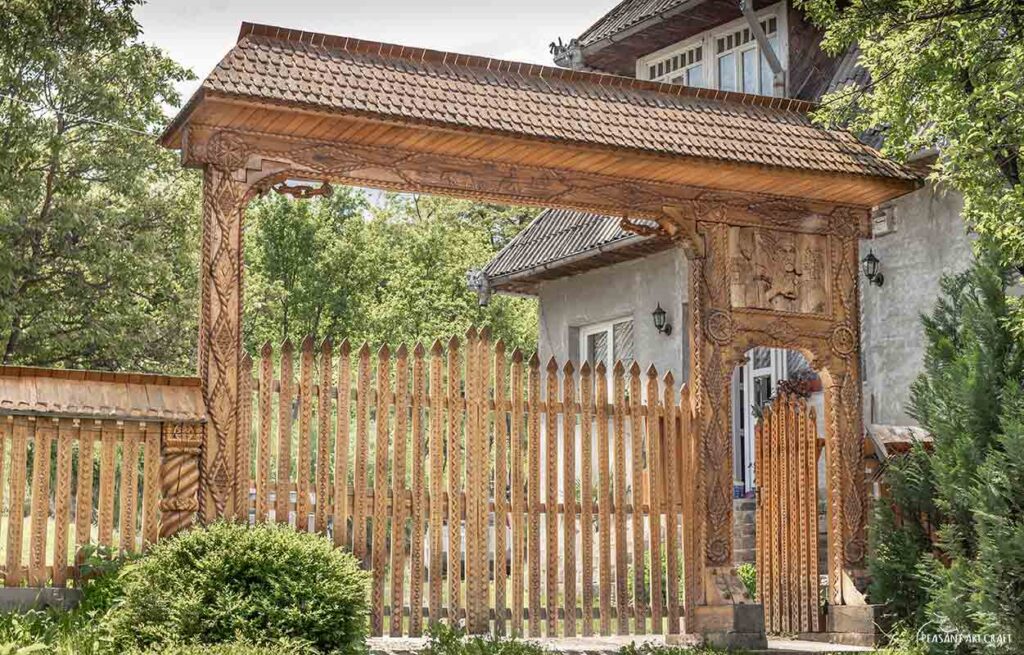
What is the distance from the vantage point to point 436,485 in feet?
33.1

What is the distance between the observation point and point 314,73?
31.8 ft

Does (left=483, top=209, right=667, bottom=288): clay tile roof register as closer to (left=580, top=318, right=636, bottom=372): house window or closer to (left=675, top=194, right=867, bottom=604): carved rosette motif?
(left=580, top=318, right=636, bottom=372): house window

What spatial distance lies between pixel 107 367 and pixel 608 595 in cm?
1292

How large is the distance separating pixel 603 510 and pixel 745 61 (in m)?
8.48

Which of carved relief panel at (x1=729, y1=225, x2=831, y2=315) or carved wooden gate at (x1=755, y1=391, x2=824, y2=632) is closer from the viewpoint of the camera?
carved relief panel at (x1=729, y1=225, x2=831, y2=315)

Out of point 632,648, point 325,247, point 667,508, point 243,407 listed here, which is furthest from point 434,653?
point 325,247

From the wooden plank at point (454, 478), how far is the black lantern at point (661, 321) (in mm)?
7391

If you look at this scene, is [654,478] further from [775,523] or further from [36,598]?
[36,598]

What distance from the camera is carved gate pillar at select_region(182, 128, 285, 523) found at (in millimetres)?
9297

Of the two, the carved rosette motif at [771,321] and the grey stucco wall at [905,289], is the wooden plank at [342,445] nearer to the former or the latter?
→ the carved rosette motif at [771,321]

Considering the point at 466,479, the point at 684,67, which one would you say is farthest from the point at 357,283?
the point at 466,479

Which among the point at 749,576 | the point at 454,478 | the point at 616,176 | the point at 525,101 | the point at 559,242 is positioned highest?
the point at 559,242

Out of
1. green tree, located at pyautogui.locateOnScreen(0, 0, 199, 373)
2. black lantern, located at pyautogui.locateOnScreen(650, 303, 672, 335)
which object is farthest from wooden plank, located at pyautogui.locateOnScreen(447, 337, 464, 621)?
green tree, located at pyautogui.locateOnScreen(0, 0, 199, 373)

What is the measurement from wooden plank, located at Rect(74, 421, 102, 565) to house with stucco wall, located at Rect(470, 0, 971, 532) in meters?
7.13
